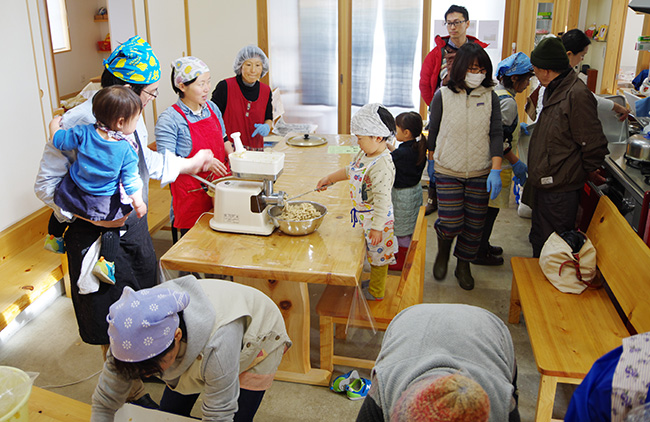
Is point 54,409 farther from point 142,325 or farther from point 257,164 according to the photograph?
point 257,164

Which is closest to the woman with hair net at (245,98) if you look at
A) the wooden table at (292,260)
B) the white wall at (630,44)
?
the wooden table at (292,260)

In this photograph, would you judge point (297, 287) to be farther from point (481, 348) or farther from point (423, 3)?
point (423, 3)

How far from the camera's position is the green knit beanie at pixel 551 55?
2.77 metres

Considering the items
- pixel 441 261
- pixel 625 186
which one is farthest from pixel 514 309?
pixel 625 186

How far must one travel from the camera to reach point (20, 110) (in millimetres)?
3412

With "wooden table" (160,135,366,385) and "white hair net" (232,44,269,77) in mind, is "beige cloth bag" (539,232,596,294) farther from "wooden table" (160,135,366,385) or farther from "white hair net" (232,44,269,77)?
"white hair net" (232,44,269,77)

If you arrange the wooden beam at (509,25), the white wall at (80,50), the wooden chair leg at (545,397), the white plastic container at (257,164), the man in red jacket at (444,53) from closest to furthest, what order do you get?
the wooden chair leg at (545,397), the white plastic container at (257,164), the man in red jacket at (444,53), the wooden beam at (509,25), the white wall at (80,50)

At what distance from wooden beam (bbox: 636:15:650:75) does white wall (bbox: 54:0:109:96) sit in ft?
20.5

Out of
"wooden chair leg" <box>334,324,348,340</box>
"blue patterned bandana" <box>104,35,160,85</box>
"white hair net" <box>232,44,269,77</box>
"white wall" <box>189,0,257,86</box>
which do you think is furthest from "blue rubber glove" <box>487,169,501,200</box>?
"white wall" <box>189,0,257,86</box>

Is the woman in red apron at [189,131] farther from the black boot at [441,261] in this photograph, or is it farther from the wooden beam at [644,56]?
the wooden beam at [644,56]

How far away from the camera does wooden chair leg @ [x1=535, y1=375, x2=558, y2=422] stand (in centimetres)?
210

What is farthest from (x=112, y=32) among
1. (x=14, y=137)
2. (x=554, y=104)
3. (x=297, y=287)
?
(x=554, y=104)

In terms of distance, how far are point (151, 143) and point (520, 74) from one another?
10.8 feet

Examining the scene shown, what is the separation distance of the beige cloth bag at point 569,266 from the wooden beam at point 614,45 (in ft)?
11.6
